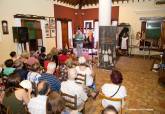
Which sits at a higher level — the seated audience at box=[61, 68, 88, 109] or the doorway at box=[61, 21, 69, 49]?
the doorway at box=[61, 21, 69, 49]

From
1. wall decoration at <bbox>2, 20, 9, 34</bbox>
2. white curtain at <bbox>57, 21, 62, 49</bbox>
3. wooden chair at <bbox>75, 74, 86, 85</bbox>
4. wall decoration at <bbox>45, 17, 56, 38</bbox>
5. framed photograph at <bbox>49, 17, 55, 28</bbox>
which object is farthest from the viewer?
white curtain at <bbox>57, 21, 62, 49</bbox>

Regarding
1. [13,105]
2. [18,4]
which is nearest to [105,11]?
[18,4]

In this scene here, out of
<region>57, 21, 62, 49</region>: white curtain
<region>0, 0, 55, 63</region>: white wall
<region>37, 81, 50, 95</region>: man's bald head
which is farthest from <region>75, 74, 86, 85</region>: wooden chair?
<region>57, 21, 62, 49</region>: white curtain

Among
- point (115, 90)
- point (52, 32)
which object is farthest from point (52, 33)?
point (115, 90)

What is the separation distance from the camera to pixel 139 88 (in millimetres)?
4672

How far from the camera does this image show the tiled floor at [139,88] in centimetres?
363

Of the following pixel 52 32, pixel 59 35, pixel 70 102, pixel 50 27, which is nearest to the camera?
pixel 70 102

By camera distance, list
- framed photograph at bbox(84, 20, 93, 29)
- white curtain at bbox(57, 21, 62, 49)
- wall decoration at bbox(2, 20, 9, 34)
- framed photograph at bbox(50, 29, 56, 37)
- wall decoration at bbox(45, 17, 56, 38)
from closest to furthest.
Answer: wall decoration at bbox(2, 20, 9, 34) → wall decoration at bbox(45, 17, 56, 38) → framed photograph at bbox(50, 29, 56, 37) → white curtain at bbox(57, 21, 62, 49) → framed photograph at bbox(84, 20, 93, 29)

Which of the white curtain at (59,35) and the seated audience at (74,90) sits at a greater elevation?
the white curtain at (59,35)

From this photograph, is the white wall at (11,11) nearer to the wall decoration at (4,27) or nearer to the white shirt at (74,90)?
the wall decoration at (4,27)

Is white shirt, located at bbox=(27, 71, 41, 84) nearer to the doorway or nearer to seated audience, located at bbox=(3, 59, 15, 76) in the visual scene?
seated audience, located at bbox=(3, 59, 15, 76)

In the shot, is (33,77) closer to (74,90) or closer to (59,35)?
(74,90)

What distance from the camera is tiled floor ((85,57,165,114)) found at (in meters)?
3.63

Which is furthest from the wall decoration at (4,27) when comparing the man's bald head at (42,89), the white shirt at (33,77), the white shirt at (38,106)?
the white shirt at (38,106)
